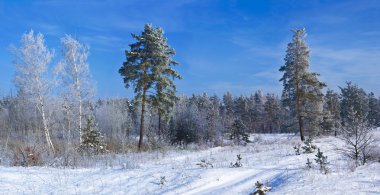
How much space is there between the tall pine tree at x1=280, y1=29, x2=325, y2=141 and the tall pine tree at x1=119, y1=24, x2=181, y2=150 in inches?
498

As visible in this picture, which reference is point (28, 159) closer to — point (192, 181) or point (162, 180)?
point (162, 180)

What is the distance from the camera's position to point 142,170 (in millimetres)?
9789

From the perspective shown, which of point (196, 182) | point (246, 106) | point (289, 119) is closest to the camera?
point (196, 182)

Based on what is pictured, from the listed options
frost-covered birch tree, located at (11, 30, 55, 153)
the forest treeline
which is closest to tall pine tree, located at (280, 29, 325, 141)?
the forest treeline

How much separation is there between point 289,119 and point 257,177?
3049 cm

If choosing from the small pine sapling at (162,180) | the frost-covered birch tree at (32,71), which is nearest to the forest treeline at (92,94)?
the frost-covered birch tree at (32,71)

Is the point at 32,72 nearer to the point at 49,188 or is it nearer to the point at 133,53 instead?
the point at 133,53

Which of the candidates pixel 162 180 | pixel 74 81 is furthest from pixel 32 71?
pixel 162 180

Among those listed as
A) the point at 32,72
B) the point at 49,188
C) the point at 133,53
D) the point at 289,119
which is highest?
the point at 133,53

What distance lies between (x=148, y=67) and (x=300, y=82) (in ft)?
51.5

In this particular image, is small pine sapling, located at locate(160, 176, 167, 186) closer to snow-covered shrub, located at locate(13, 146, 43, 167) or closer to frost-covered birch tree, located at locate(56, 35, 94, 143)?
snow-covered shrub, located at locate(13, 146, 43, 167)

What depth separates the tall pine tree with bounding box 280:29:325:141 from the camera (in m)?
34.3

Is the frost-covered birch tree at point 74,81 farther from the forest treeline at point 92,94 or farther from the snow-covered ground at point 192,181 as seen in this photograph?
the snow-covered ground at point 192,181

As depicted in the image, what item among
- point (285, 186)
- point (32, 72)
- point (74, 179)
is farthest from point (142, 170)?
point (32, 72)
